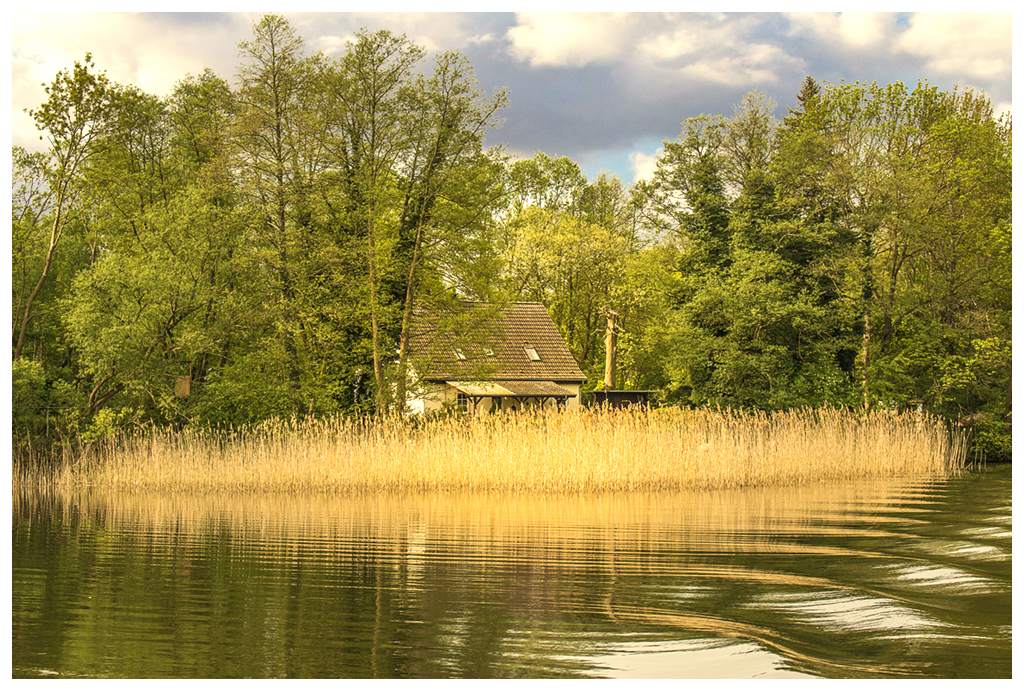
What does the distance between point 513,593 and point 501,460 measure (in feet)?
25.2

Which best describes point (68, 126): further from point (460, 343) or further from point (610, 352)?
point (610, 352)

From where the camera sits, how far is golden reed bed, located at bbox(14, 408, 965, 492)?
1410cm

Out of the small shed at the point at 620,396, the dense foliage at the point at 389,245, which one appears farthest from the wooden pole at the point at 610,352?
the dense foliage at the point at 389,245

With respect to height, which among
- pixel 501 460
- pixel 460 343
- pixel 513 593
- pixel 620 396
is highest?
pixel 460 343

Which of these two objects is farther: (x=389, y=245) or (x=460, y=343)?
(x=389, y=245)

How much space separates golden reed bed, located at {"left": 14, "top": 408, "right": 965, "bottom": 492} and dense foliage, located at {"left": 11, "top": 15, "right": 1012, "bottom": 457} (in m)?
3.57

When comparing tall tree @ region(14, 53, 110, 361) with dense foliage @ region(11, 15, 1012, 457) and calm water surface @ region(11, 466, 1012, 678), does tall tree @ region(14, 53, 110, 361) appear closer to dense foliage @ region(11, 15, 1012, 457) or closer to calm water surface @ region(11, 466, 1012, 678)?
dense foliage @ region(11, 15, 1012, 457)

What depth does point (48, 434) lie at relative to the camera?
1825cm

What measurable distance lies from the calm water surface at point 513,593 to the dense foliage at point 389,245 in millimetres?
8432

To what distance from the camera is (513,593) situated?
6508 mm

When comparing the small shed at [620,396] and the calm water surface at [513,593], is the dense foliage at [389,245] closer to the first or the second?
the small shed at [620,396]

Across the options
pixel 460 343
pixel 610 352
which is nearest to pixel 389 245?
pixel 460 343

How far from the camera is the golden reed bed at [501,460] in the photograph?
555 inches
